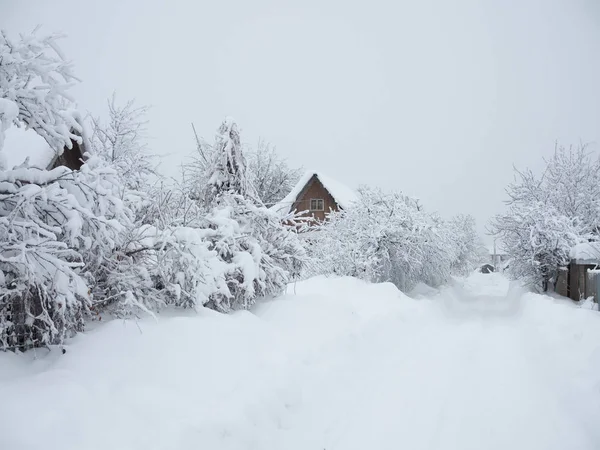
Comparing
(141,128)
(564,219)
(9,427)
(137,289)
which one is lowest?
(9,427)

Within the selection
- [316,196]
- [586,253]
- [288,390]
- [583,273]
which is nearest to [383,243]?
[586,253]

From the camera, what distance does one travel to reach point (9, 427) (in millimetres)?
2779

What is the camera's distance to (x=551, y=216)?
16.4 metres

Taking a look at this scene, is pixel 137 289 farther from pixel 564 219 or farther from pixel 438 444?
pixel 564 219

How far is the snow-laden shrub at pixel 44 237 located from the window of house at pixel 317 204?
26.7 m

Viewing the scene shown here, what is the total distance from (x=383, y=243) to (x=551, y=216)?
7.26 meters

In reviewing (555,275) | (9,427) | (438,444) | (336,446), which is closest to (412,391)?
(438,444)

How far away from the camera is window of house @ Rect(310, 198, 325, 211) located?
3081 centimetres

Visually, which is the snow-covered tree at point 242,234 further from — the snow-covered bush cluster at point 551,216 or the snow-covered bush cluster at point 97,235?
the snow-covered bush cluster at point 551,216

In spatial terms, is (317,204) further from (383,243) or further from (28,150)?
(28,150)

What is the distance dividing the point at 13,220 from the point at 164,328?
2.29 metres

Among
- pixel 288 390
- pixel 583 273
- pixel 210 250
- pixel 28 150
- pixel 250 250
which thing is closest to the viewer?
pixel 288 390

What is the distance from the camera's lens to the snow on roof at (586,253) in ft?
45.2

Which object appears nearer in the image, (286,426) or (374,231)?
(286,426)
